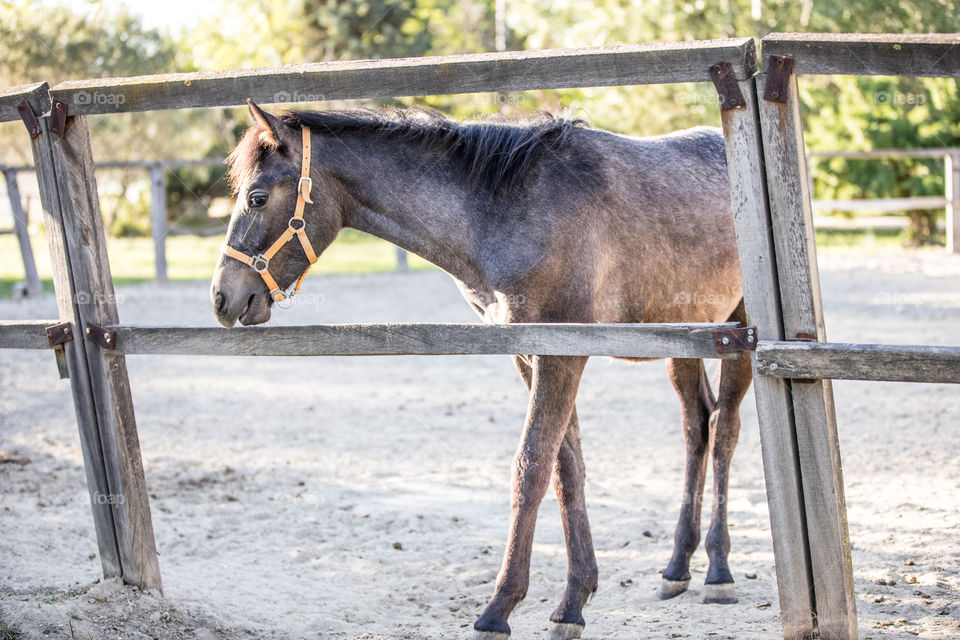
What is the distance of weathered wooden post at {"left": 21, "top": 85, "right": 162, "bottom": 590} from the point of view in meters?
3.30

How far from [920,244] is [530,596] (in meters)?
14.5

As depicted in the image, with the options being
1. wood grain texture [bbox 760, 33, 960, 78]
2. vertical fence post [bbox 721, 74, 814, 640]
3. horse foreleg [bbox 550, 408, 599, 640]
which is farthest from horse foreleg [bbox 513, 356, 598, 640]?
wood grain texture [bbox 760, 33, 960, 78]

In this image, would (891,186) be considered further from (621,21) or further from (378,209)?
(378,209)

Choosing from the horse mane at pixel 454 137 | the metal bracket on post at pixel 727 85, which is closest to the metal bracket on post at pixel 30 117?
the horse mane at pixel 454 137

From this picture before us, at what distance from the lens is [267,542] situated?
449cm

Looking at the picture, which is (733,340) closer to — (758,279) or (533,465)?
(758,279)

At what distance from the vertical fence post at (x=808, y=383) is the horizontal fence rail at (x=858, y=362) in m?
0.10

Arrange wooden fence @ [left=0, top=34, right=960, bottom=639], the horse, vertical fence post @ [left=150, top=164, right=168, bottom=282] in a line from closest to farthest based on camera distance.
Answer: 1. wooden fence @ [left=0, top=34, right=960, bottom=639]
2. the horse
3. vertical fence post @ [left=150, top=164, right=168, bottom=282]

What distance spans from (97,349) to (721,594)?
2.79 m

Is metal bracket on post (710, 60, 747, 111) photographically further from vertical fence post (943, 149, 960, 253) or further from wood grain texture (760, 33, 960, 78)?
vertical fence post (943, 149, 960, 253)

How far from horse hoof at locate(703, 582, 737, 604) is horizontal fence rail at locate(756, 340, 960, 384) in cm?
155

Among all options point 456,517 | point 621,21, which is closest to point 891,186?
point 621,21

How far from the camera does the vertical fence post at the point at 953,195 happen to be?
1424 centimetres

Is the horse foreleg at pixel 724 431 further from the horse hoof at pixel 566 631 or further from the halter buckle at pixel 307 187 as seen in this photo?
the halter buckle at pixel 307 187
